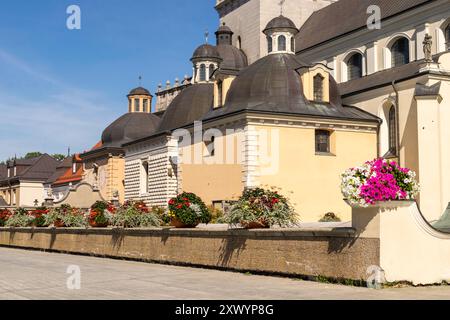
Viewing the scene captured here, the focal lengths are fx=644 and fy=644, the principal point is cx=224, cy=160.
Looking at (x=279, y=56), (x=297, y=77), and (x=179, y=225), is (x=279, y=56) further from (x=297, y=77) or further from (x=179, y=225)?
(x=179, y=225)

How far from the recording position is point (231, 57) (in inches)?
1902

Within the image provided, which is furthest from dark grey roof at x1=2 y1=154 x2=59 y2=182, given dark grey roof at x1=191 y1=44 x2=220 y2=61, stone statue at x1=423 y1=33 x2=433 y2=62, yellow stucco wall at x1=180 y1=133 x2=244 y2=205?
stone statue at x1=423 y1=33 x2=433 y2=62

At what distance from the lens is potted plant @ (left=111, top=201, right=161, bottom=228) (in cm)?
2109

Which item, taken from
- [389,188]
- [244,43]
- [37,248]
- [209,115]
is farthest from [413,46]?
[389,188]

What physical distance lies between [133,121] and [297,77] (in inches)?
934

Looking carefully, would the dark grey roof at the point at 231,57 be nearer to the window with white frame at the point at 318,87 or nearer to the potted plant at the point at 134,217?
the window with white frame at the point at 318,87

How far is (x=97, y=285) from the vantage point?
493 inches

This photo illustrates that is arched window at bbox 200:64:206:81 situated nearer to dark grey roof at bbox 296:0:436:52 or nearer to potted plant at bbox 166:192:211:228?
dark grey roof at bbox 296:0:436:52

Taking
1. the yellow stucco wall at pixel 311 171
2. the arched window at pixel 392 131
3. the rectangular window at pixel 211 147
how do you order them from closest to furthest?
the yellow stucco wall at pixel 311 171 → the arched window at pixel 392 131 → the rectangular window at pixel 211 147

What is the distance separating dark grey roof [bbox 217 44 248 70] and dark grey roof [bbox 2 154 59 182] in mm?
46051

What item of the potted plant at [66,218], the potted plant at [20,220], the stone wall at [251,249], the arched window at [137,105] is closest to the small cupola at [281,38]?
the potted plant at [66,218]

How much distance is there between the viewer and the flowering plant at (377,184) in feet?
37.7

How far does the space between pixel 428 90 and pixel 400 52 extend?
7.81 meters

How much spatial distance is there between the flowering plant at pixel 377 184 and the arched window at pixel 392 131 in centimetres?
2130
